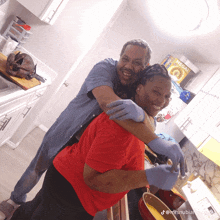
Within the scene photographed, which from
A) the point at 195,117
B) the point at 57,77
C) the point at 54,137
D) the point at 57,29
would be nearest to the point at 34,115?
the point at 57,77

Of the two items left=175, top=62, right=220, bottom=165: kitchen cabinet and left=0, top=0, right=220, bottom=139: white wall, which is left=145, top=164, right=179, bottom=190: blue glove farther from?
left=0, top=0, right=220, bottom=139: white wall

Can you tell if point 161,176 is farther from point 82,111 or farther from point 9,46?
point 9,46

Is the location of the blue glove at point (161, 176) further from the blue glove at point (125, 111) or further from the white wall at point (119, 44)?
the white wall at point (119, 44)

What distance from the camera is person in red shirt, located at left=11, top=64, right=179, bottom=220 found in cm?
60

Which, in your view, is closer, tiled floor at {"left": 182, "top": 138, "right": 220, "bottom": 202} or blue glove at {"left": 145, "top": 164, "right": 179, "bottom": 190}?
blue glove at {"left": 145, "top": 164, "right": 179, "bottom": 190}

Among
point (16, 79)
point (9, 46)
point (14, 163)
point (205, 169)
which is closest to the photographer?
point (16, 79)

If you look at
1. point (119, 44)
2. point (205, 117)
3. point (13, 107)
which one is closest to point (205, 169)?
point (205, 117)

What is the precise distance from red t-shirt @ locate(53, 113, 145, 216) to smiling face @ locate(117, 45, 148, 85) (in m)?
0.32

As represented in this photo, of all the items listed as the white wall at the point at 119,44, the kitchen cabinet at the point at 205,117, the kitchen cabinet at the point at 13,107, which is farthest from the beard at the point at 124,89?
the white wall at the point at 119,44

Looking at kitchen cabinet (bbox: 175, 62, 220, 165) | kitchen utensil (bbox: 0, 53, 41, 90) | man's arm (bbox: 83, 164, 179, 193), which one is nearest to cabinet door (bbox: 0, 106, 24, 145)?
kitchen utensil (bbox: 0, 53, 41, 90)

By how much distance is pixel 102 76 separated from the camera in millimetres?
887

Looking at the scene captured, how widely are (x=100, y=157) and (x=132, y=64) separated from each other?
56cm

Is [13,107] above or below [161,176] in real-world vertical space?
below

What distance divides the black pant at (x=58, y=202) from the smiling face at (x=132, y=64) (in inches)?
23.7
